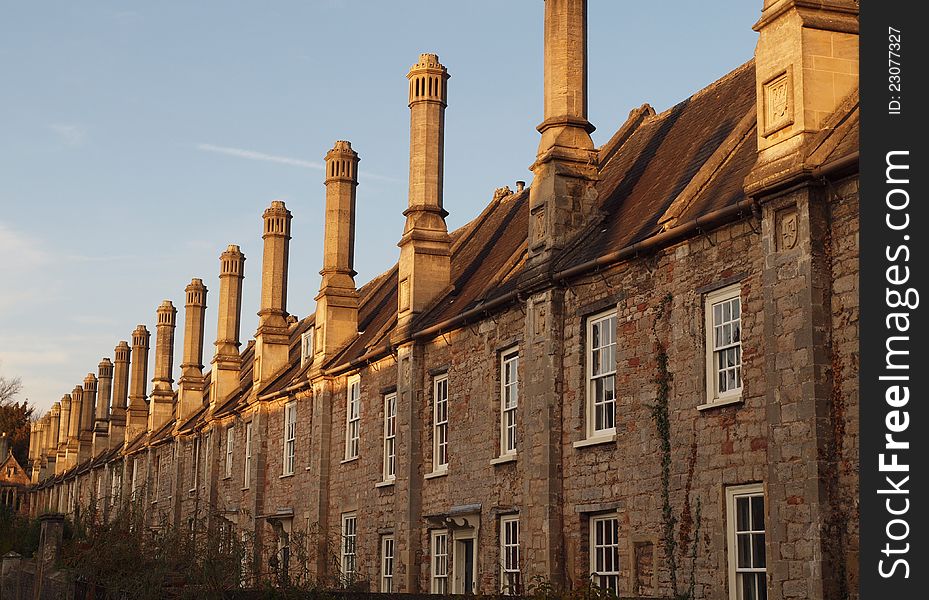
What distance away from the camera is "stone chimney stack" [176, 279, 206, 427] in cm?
4669

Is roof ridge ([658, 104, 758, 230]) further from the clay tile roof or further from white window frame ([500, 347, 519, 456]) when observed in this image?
white window frame ([500, 347, 519, 456])

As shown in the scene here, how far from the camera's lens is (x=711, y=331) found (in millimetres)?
16266

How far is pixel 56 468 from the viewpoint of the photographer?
7706 cm

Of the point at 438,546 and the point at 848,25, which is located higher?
the point at 848,25

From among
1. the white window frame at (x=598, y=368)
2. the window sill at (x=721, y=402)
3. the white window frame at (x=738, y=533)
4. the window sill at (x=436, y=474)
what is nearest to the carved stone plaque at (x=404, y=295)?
the window sill at (x=436, y=474)

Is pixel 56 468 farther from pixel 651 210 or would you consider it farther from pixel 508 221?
pixel 651 210

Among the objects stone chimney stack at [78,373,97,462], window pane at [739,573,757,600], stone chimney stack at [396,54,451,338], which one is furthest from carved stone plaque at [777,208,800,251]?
stone chimney stack at [78,373,97,462]

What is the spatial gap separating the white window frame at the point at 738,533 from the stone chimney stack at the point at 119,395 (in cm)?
5212

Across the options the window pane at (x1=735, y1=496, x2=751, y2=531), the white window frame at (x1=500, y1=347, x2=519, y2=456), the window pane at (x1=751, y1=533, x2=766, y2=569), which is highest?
the white window frame at (x1=500, y1=347, x2=519, y2=456)

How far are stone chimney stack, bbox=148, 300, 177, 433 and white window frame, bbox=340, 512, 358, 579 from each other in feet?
85.6

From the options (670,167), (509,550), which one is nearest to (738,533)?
(509,550)

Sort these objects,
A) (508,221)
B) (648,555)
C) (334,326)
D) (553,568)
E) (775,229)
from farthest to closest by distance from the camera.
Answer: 1. (334,326)
2. (508,221)
3. (553,568)
4. (648,555)
5. (775,229)
